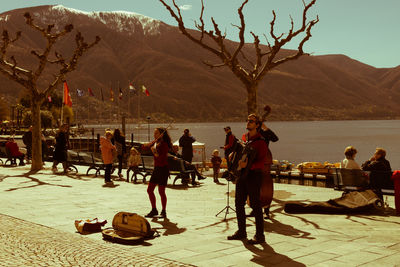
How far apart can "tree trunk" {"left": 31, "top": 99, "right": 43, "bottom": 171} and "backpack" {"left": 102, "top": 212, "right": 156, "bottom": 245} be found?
1360 cm

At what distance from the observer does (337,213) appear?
9.63 meters

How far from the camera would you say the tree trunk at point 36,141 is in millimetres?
20188

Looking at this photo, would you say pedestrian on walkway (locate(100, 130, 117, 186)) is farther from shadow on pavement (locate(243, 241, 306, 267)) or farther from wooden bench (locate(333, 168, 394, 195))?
shadow on pavement (locate(243, 241, 306, 267))

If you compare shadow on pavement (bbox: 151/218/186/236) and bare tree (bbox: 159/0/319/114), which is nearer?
shadow on pavement (bbox: 151/218/186/236)

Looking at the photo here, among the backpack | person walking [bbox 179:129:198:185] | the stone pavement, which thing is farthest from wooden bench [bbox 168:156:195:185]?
the backpack

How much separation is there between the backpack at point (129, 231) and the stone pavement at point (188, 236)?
135mm

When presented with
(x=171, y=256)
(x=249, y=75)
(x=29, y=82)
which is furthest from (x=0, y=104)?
(x=171, y=256)

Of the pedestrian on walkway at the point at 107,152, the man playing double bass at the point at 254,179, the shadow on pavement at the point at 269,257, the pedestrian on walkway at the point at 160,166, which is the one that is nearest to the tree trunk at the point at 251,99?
the pedestrian on walkway at the point at 160,166

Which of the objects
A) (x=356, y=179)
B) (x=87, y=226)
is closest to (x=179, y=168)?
(x=356, y=179)

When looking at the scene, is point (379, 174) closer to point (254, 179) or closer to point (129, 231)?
point (254, 179)

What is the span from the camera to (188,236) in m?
7.61

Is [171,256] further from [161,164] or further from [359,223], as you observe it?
[359,223]

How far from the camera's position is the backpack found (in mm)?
7206

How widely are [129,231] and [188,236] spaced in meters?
0.92
